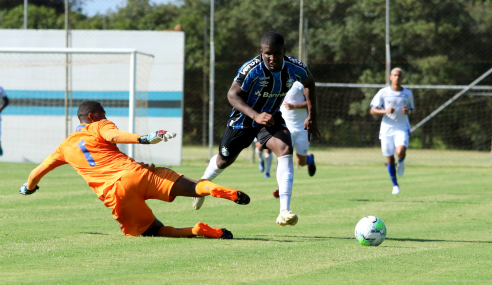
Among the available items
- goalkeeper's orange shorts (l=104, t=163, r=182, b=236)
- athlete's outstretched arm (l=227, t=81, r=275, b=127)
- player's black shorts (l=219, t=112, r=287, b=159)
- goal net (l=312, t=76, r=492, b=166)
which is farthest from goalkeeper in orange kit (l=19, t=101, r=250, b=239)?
goal net (l=312, t=76, r=492, b=166)

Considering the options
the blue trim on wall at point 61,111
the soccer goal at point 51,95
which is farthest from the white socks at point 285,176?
the soccer goal at point 51,95

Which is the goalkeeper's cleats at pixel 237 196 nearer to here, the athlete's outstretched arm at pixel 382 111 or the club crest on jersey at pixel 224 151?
the club crest on jersey at pixel 224 151

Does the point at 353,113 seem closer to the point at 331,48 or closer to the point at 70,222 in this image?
the point at 331,48

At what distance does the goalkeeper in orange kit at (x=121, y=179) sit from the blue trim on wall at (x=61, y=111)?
14787mm

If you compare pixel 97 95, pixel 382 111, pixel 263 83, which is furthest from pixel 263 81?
pixel 97 95

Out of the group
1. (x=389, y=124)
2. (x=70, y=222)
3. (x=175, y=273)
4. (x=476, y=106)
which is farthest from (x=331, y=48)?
(x=175, y=273)

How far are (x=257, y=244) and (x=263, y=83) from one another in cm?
178

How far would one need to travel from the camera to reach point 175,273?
4387 millimetres

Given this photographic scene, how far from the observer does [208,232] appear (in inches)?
240

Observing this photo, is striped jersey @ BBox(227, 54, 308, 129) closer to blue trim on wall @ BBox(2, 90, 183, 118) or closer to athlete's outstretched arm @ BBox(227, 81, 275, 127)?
athlete's outstretched arm @ BBox(227, 81, 275, 127)

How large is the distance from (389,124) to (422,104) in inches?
623

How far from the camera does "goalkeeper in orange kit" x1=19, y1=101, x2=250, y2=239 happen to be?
5828 mm

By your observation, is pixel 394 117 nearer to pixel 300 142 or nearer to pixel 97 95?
pixel 300 142

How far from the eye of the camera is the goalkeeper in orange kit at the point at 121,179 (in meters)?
5.83
